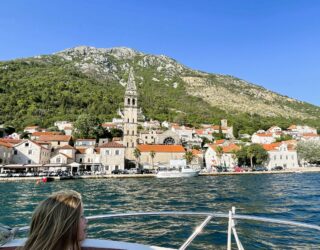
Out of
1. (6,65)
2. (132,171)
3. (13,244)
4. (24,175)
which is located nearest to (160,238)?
(13,244)

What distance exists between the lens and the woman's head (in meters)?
1.74

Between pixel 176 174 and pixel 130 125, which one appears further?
pixel 130 125

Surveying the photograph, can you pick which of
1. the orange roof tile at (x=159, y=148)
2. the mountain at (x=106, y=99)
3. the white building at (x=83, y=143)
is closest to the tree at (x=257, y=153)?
the orange roof tile at (x=159, y=148)

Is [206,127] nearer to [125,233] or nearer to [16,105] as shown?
[16,105]

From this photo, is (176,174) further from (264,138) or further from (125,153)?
(264,138)

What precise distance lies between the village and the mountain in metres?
18.0

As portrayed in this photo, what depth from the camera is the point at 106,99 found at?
133 metres

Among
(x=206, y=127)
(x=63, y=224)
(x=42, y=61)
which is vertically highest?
(x=42, y=61)

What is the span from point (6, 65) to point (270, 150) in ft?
500

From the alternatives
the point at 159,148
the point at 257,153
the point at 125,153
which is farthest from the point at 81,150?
the point at 257,153

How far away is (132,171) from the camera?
6450 centimetres

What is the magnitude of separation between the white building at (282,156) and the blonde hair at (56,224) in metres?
85.4

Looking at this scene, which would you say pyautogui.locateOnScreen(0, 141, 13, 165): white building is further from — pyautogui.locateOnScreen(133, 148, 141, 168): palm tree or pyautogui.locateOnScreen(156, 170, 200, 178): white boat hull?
pyautogui.locateOnScreen(156, 170, 200, 178): white boat hull

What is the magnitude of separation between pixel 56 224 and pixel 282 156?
8818 cm
